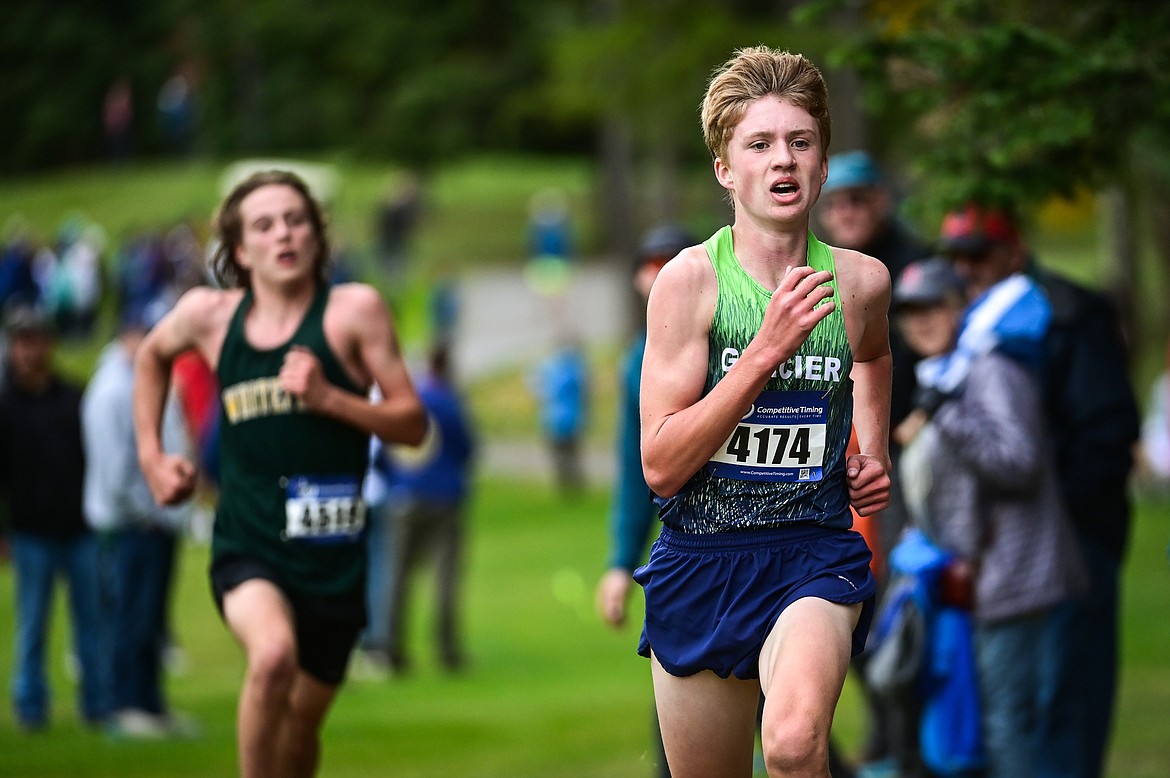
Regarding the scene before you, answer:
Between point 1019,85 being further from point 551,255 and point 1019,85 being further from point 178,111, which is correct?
point 178,111

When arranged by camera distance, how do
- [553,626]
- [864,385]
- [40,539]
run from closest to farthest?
[864,385] → [40,539] → [553,626]

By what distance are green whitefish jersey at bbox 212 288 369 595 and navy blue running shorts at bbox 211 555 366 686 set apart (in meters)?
0.03

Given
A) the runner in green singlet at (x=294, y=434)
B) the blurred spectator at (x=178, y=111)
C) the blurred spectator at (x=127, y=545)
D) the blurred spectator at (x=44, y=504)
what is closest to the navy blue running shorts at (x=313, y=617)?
the runner in green singlet at (x=294, y=434)

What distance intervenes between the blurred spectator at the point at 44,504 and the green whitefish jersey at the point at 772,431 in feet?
26.7

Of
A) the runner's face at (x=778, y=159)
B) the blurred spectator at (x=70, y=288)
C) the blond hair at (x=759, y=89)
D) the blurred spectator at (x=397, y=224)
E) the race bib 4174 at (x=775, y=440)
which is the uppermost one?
the blurred spectator at (x=397, y=224)

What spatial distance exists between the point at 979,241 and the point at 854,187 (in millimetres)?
652

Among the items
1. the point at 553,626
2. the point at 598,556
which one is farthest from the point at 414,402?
the point at 598,556

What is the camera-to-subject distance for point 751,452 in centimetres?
445

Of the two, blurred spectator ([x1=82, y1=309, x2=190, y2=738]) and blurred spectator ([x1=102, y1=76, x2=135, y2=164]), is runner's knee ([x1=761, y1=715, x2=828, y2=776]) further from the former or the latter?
blurred spectator ([x1=102, y1=76, x2=135, y2=164])

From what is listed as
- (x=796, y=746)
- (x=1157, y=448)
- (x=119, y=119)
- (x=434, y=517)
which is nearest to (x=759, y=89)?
(x=796, y=746)

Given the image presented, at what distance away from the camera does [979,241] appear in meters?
7.35

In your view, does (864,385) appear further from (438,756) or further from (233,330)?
(438,756)

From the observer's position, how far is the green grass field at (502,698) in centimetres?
988

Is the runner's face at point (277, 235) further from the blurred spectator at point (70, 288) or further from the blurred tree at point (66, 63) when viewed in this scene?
the blurred tree at point (66, 63)
